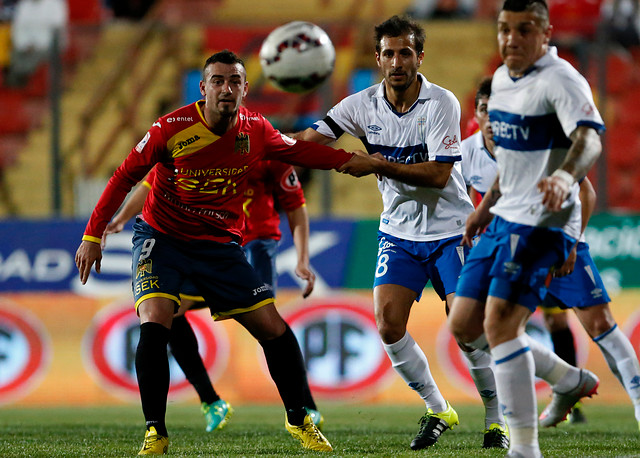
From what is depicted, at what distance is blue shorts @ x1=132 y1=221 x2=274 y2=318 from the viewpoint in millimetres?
5168

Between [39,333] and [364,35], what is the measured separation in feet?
17.1

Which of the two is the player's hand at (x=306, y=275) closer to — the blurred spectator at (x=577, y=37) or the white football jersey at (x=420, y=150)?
the white football jersey at (x=420, y=150)

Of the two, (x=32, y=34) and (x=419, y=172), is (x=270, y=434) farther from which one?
(x=32, y=34)

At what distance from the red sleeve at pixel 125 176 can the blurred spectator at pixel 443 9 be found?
9356 mm

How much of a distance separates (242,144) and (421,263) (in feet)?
3.97

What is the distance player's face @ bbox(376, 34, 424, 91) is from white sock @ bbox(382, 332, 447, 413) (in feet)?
4.71

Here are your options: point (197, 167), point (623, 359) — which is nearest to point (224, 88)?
point (197, 167)

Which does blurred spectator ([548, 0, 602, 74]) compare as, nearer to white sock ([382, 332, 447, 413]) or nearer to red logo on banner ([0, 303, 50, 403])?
white sock ([382, 332, 447, 413])

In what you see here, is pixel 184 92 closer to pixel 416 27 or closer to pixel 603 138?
pixel 603 138

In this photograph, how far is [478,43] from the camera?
46.0ft

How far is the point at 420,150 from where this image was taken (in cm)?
539

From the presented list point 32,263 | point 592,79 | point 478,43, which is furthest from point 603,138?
point 32,263

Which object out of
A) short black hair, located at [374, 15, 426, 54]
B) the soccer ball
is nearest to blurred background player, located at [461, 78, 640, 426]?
short black hair, located at [374, 15, 426, 54]

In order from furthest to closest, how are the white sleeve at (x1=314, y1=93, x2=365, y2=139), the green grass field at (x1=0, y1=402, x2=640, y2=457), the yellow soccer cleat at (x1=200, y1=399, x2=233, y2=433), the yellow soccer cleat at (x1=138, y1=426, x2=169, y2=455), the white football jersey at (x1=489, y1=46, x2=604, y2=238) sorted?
the yellow soccer cleat at (x1=200, y1=399, x2=233, y2=433) → the white sleeve at (x1=314, y1=93, x2=365, y2=139) → the green grass field at (x1=0, y1=402, x2=640, y2=457) → the yellow soccer cleat at (x1=138, y1=426, x2=169, y2=455) → the white football jersey at (x1=489, y1=46, x2=604, y2=238)
